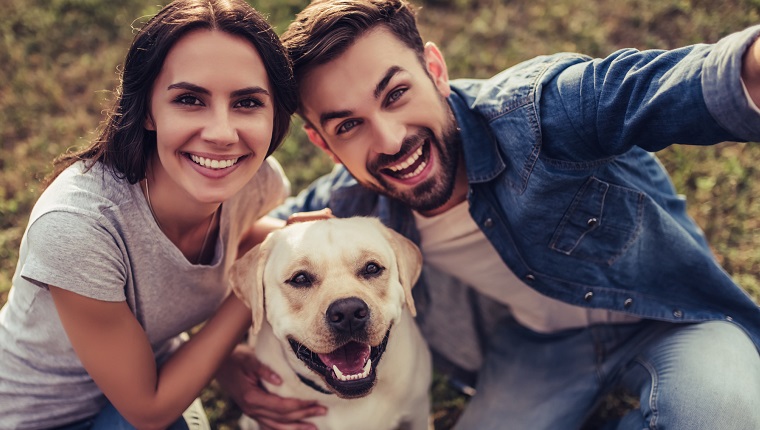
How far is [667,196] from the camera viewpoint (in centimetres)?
301

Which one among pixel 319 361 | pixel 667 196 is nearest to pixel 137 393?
pixel 319 361

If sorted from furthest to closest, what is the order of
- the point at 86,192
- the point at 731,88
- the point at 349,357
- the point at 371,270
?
the point at 371,270 → the point at 349,357 → the point at 86,192 → the point at 731,88

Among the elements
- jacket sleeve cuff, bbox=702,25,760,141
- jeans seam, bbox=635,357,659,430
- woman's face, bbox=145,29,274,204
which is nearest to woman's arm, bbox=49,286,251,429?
woman's face, bbox=145,29,274,204

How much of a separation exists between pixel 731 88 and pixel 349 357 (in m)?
1.64

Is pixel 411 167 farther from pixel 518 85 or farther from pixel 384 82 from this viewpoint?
pixel 518 85

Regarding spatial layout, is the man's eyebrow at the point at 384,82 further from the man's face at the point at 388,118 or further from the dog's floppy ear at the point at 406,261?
the dog's floppy ear at the point at 406,261

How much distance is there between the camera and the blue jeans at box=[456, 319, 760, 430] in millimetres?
2510

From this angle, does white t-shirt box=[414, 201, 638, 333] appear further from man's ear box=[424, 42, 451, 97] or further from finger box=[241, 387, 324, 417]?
finger box=[241, 387, 324, 417]

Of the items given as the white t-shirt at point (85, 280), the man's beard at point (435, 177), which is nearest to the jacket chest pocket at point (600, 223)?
the man's beard at point (435, 177)

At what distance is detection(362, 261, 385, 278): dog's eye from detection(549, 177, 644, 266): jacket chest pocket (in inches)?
31.3

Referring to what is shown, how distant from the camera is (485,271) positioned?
3.18 m

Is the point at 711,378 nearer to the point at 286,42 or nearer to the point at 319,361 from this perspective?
the point at 319,361

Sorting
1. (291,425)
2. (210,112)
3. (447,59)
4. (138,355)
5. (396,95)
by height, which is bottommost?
(291,425)

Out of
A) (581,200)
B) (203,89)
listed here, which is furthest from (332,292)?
(581,200)
